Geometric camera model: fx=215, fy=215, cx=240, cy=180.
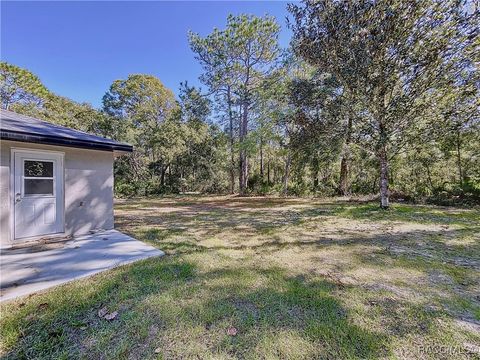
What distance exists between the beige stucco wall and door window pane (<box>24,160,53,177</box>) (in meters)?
0.26

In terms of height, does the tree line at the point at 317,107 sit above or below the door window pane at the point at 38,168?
above

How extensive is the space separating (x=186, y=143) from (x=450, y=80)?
16.3 m

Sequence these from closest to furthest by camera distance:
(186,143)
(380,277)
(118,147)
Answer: (380,277) → (118,147) → (186,143)

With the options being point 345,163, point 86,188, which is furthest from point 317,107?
point 86,188

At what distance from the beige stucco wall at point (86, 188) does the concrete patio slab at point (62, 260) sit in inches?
18.4

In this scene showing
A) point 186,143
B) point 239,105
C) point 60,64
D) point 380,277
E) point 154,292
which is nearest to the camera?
point 154,292

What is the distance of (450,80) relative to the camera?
660 centimetres

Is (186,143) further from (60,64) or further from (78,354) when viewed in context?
(78,354)

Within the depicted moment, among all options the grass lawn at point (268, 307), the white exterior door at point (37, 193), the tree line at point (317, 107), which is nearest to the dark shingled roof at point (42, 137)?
the white exterior door at point (37, 193)

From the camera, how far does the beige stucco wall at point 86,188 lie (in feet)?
15.0

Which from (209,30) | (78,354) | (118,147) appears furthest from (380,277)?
(209,30)

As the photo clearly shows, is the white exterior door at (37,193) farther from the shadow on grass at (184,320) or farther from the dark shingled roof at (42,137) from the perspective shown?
the shadow on grass at (184,320)

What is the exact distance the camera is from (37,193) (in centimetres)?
426

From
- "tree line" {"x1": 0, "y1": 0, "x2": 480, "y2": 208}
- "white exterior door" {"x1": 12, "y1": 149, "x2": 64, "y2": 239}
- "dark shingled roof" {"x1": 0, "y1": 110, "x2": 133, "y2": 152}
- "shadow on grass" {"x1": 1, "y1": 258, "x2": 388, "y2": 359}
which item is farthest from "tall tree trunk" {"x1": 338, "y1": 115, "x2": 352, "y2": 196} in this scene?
"white exterior door" {"x1": 12, "y1": 149, "x2": 64, "y2": 239}
